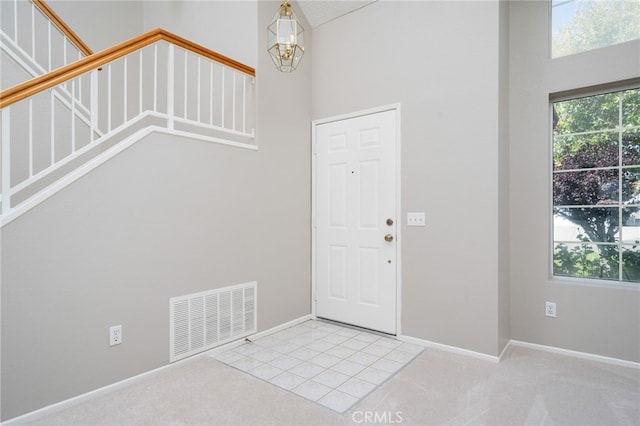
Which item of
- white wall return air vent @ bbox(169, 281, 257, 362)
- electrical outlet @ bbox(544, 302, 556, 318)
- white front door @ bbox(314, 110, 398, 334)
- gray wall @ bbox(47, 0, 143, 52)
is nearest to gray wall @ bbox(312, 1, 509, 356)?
white front door @ bbox(314, 110, 398, 334)

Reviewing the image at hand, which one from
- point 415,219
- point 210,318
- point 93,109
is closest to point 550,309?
point 415,219

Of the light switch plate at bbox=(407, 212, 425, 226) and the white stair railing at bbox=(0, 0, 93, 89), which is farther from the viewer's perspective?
the light switch plate at bbox=(407, 212, 425, 226)

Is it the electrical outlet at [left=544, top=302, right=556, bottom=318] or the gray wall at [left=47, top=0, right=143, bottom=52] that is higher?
the gray wall at [left=47, top=0, right=143, bottom=52]

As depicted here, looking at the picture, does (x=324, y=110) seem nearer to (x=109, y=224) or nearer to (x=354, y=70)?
(x=354, y=70)

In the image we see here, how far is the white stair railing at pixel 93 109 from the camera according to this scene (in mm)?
2031

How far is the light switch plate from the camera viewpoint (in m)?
3.14

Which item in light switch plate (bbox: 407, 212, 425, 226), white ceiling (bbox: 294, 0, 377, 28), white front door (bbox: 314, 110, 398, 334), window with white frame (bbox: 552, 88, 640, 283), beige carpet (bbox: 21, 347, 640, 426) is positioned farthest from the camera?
white ceiling (bbox: 294, 0, 377, 28)

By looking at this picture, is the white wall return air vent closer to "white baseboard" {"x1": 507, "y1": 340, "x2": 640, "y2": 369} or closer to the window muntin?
"white baseboard" {"x1": 507, "y1": 340, "x2": 640, "y2": 369}

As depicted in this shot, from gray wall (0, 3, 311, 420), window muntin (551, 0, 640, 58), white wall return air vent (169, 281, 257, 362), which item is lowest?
white wall return air vent (169, 281, 257, 362)

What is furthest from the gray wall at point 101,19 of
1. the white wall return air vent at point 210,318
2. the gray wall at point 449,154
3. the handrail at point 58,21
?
the white wall return air vent at point 210,318

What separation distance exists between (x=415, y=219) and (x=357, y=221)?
0.63 m

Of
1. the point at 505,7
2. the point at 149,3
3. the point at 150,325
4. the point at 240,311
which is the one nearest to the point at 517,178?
the point at 505,7

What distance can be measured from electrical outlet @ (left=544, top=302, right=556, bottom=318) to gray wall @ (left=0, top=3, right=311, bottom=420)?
226 centimetres

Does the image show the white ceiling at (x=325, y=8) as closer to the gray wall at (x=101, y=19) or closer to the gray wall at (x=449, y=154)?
the gray wall at (x=449, y=154)
